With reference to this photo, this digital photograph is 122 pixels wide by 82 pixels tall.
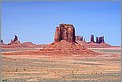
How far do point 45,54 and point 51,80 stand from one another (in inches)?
1290

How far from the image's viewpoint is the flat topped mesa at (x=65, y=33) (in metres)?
57.6

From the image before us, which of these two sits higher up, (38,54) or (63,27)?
(63,27)

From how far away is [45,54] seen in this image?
55.3 metres

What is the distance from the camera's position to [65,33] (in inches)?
2402

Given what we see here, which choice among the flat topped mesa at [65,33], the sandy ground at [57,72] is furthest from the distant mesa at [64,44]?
the sandy ground at [57,72]

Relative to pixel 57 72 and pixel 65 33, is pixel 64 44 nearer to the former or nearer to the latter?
pixel 65 33

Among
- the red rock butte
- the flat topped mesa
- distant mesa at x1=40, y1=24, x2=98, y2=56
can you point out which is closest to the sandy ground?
the red rock butte

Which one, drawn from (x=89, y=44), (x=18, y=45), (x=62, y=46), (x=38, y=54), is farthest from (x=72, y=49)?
(x=89, y=44)

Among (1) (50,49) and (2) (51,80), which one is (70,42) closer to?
(1) (50,49)

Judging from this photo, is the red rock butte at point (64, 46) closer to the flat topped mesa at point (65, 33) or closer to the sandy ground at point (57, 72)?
the flat topped mesa at point (65, 33)

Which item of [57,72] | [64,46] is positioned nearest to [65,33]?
[64,46]

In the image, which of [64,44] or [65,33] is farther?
[65,33]

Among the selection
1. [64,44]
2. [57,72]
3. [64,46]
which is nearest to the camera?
[57,72]

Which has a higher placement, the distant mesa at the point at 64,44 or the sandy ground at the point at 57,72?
the distant mesa at the point at 64,44
